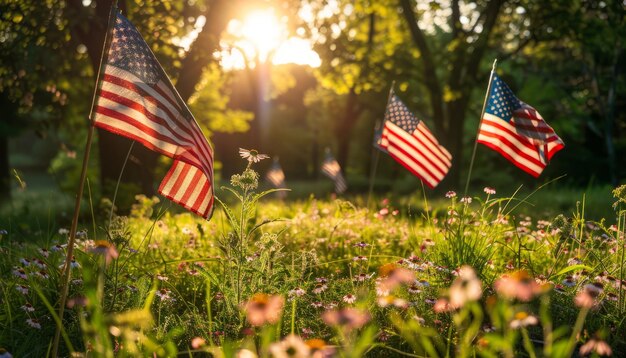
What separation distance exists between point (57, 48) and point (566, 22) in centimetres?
1312

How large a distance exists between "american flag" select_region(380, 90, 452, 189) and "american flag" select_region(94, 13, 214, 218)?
10.6 feet

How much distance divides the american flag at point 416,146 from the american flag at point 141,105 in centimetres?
324

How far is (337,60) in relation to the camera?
20156mm

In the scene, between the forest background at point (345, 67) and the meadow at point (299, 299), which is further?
the forest background at point (345, 67)

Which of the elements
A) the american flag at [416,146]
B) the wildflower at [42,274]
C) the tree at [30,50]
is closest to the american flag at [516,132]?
the american flag at [416,146]

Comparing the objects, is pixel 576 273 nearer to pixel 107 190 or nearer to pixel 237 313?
pixel 237 313

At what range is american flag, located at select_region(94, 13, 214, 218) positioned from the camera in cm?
396

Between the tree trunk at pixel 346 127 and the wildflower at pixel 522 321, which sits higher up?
the wildflower at pixel 522 321

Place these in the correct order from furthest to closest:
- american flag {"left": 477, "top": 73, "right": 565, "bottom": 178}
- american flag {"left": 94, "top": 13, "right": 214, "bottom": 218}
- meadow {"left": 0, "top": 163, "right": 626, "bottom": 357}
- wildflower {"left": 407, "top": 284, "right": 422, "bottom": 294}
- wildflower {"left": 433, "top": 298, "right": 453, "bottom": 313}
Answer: american flag {"left": 477, "top": 73, "right": 565, "bottom": 178} < wildflower {"left": 407, "top": 284, "right": 422, "bottom": 294} < american flag {"left": 94, "top": 13, "right": 214, "bottom": 218} < meadow {"left": 0, "top": 163, "right": 626, "bottom": 357} < wildflower {"left": 433, "top": 298, "right": 453, "bottom": 313}

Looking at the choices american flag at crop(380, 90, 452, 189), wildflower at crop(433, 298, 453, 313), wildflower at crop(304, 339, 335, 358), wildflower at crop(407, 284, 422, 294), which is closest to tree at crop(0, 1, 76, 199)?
american flag at crop(380, 90, 452, 189)

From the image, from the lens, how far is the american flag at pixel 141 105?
13.0ft

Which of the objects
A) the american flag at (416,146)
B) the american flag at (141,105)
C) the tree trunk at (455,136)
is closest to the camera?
the american flag at (141,105)

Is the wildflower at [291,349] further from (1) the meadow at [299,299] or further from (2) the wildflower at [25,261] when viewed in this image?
(2) the wildflower at [25,261]

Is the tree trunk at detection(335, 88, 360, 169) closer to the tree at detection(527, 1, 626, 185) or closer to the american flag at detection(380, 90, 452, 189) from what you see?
the tree at detection(527, 1, 626, 185)
